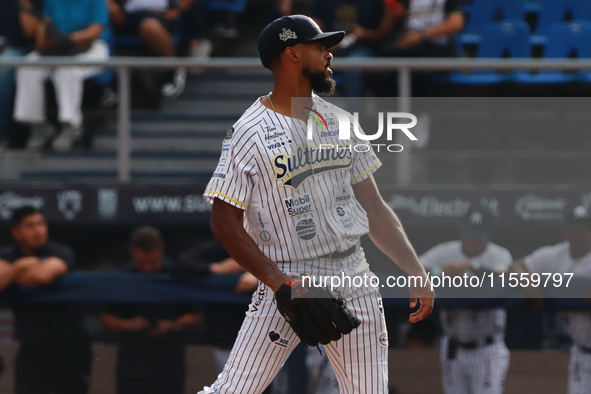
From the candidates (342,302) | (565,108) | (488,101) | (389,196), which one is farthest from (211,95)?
(342,302)

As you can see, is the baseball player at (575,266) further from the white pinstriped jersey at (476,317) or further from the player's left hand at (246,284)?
the player's left hand at (246,284)

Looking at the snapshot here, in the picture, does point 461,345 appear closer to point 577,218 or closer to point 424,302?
point 577,218

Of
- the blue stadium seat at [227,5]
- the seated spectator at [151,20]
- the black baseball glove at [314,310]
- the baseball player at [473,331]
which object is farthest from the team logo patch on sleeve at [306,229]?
the blue stadium seat at [227,5]

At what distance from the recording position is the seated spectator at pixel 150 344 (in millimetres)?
5176

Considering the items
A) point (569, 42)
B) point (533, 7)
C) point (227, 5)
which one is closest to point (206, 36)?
point (227, 5)

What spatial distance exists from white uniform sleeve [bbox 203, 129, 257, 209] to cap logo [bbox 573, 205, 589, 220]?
2954mm

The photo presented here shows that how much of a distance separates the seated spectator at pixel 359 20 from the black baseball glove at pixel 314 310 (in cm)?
392

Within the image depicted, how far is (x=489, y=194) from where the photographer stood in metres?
5.70

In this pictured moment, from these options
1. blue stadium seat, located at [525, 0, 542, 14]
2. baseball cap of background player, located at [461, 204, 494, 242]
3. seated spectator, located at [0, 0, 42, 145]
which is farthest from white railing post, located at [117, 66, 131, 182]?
blue stadium seat, located at [525, 0, 542, 14]

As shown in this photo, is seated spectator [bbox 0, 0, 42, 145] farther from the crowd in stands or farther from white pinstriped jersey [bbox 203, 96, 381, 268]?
white pinstriped jersey [bbox 203, 96, 381, 268]

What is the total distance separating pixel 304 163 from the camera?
129 inches

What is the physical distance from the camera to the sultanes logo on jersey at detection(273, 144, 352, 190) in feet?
10.6

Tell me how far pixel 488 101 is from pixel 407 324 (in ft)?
5.73

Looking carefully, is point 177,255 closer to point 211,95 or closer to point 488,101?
point 211,95
